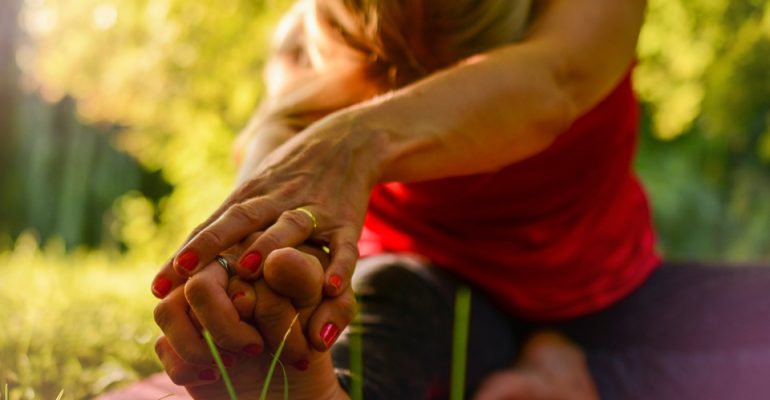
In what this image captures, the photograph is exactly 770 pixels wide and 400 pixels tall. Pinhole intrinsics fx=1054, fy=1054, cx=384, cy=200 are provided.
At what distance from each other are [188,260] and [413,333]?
75 centimetres

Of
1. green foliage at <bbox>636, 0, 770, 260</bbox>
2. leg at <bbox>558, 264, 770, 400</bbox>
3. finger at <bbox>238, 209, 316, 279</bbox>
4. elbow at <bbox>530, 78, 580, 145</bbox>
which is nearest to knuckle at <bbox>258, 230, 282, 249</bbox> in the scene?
finger at <bbox>238, 209, 316, 279</bbox>

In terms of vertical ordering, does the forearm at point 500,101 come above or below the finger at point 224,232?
below

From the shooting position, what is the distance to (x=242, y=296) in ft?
3.54

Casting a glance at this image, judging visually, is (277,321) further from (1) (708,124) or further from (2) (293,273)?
(1) (708,124)

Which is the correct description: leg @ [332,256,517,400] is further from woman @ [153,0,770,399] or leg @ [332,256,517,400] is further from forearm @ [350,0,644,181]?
forearm @ [350,0,644,181]

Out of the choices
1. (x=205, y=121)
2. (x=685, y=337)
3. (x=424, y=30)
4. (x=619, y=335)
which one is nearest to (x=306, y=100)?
(x=424, y=30)

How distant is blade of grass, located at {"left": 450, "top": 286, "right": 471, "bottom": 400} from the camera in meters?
1.79

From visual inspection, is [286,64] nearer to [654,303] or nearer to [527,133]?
[527,133]

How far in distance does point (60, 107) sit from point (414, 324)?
40.6 feet

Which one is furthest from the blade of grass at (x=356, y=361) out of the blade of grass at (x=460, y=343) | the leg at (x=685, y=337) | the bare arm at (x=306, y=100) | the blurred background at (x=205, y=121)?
the blurred background at (x=205, y=121)

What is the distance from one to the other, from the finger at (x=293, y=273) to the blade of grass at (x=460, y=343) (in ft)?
2.38

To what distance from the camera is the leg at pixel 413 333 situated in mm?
1682

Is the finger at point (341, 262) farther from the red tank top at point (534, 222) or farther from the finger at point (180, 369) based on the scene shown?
the red tank top at point (534, 222)

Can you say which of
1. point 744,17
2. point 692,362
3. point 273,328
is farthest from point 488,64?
point 744,17
